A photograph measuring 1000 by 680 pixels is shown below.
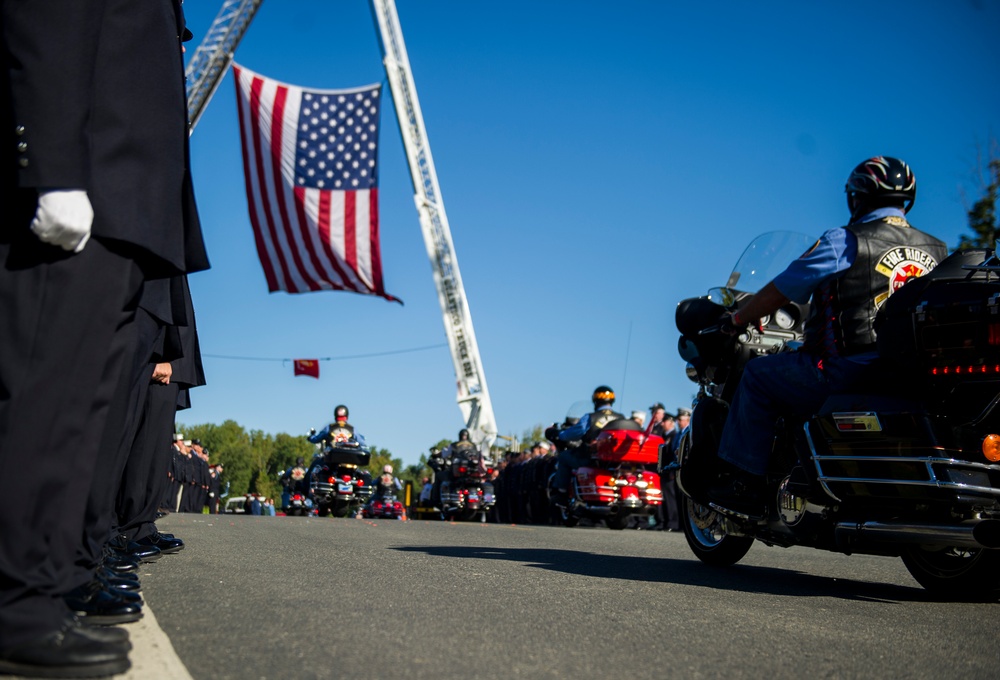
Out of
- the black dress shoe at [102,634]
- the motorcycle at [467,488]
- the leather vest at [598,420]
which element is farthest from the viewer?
the motorcycle at [467,488]

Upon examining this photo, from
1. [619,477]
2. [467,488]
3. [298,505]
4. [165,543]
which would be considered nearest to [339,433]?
[298,505]

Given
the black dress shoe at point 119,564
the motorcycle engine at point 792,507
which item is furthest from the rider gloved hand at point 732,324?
the black dress shoe at point 119,564

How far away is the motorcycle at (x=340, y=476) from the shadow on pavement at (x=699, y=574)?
12983 millimetres

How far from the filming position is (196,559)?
5617 mm

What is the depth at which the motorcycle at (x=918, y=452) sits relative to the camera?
4000 mm

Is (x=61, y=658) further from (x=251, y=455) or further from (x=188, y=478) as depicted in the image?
(x=251, y=455)

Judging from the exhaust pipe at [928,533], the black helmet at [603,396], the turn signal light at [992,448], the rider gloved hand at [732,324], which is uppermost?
the black helmet at [603,396]

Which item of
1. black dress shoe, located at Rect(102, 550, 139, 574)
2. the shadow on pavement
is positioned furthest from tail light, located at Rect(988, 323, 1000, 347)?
black dress shoe, located at Rect(102, 550, 139, 574)

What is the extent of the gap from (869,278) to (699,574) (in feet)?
6.04

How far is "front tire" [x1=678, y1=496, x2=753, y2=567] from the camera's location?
5.86 metres

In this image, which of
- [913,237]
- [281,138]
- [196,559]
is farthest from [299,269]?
[913,237]

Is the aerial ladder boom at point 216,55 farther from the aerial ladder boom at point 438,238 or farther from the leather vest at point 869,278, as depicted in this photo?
the leather vest at point 869,278

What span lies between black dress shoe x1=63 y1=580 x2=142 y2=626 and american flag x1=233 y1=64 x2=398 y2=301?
63.6 ft

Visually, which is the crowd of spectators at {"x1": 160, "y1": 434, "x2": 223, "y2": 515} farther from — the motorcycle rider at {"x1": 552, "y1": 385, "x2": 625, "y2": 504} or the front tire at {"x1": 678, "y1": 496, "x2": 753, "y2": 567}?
the front tire at {"x1": 678, "y1": 496, "x2": 753, "y2": 567}
